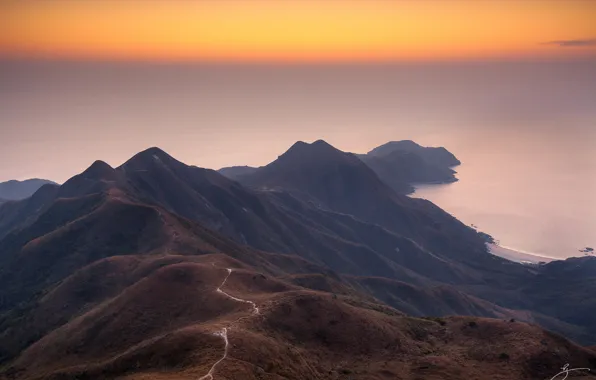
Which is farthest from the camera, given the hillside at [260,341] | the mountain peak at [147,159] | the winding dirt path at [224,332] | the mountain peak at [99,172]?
the mountain peak at [147,159]

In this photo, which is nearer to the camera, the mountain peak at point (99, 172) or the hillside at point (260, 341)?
the hillside at point (260, 341)

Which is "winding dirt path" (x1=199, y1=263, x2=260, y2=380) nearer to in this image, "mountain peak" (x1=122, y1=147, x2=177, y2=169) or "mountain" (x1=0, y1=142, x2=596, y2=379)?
"mountain" (x1=0, y1=142, x2=596, y2=379)

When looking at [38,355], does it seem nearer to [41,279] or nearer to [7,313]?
[7,313]

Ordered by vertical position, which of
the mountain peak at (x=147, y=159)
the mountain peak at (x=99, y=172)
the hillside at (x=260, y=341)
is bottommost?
the hillside at (x=260, y=341)

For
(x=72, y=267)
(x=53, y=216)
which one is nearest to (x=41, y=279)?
(x=72, y=267)

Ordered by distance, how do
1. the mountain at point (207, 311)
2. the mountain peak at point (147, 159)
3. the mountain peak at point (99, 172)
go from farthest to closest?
1. the mountain peak at point (147, 159)
2. the mountain peak at point (99, 172)
3. the mountain at point (207, 311)

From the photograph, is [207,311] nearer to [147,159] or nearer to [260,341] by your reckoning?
[260,341]

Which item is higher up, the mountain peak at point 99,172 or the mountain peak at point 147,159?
the mountain peak at point 147,159

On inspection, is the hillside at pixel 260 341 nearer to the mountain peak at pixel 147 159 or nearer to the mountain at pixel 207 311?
the mountain at pixel 207 311

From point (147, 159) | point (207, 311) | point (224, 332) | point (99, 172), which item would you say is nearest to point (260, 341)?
point (224, 332)

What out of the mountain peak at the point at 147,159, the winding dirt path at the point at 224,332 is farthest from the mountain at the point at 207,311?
the mountain peak at the point at 147,159

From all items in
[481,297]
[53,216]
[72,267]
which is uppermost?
[53,216]
